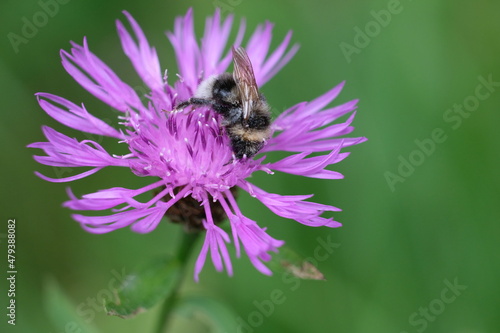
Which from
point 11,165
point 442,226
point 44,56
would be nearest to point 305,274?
point 442,226

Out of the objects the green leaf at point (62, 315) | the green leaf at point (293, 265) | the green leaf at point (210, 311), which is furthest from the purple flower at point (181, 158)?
the green leaf at point (62, 315)

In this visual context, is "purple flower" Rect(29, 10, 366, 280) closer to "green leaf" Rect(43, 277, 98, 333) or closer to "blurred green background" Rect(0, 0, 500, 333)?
"green leaf" Rect(43, 277, 98, 333)

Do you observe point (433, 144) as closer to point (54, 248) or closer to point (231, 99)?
point (231, 99)

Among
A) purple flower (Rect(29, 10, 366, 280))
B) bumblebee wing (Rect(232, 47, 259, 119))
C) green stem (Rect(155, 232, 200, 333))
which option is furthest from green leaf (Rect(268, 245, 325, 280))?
bumblebee wing (Rect(232, 47, 259, 119))

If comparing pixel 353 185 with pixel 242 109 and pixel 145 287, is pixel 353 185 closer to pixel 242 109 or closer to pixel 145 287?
pixel 242 109

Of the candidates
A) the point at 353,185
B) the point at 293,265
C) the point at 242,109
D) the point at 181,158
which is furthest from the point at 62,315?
the point at 353,185
